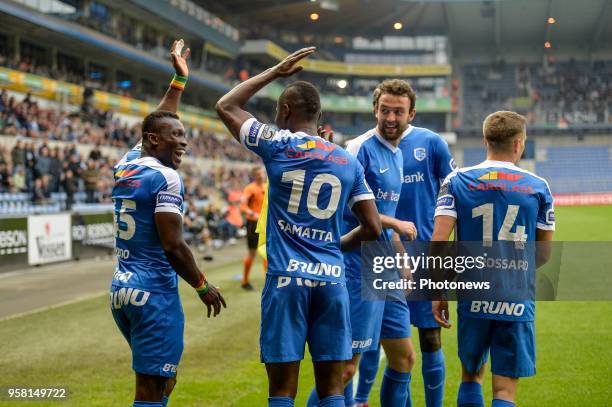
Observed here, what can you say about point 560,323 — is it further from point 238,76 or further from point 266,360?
point 238,76

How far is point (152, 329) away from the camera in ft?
13.6

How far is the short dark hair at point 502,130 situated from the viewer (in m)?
4.21

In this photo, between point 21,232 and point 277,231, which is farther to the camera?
point 21,232

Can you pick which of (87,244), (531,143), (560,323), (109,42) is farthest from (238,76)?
(560,323)

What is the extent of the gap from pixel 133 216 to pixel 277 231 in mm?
977

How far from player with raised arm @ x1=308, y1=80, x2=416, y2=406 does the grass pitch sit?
1291 mm

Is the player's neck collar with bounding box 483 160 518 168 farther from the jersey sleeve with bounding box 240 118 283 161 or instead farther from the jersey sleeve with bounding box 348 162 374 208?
the jersey sleeve with bounding box 240 118 283 161

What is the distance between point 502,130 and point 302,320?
170cm

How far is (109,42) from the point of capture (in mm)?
35031

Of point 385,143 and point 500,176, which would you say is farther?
point 385,143

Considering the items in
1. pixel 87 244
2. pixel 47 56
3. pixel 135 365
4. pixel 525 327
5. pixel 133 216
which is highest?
pixel 47 56

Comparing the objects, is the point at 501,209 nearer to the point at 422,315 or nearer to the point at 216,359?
the point at 422,315

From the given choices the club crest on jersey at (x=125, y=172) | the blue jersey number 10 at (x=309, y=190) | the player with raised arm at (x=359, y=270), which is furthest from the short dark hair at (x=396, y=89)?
the club crest on jersey at (x=125, y=172)

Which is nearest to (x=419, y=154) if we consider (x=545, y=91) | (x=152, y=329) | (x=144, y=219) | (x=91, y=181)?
(x=144, y=219)
